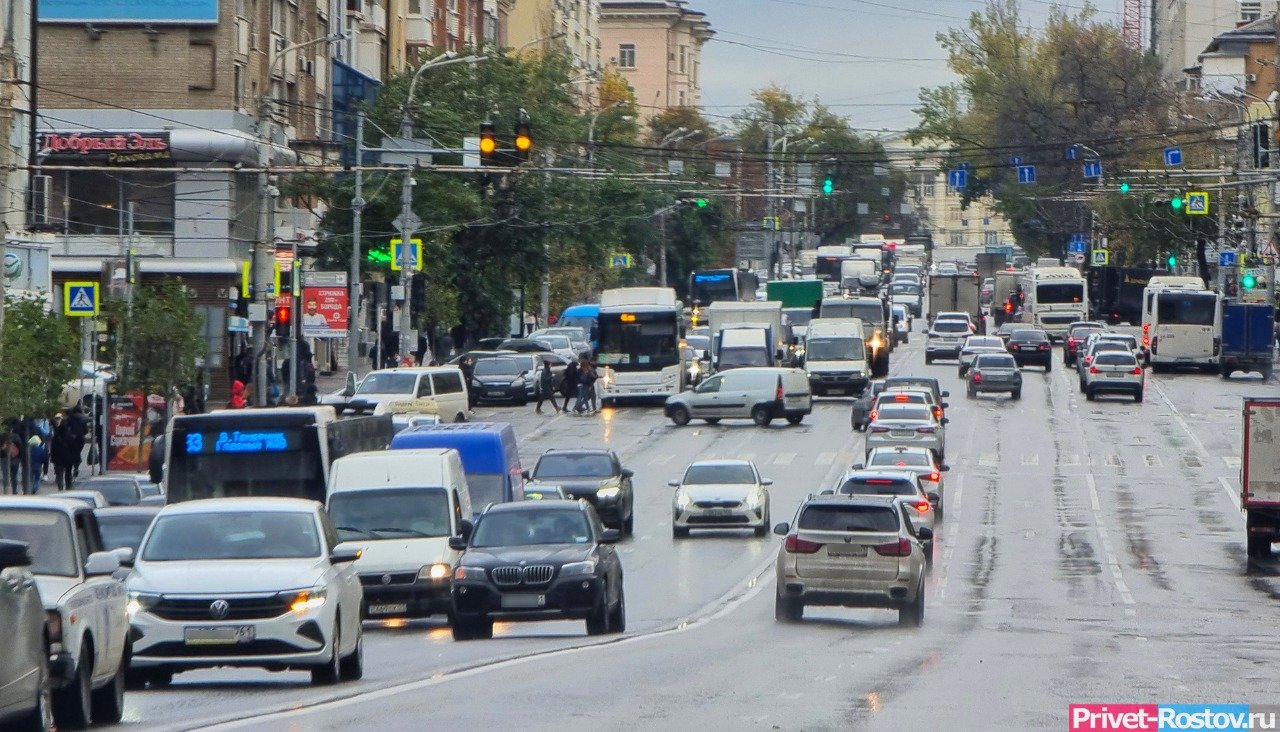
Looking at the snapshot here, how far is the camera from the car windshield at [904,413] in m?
48.2

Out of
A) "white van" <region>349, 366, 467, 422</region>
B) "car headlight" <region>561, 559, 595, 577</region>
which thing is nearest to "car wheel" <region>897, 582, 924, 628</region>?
"car headlight" <region>561, 559, 595, 577</region>

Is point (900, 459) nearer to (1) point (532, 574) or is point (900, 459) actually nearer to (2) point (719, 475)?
(2) point (719, 475)

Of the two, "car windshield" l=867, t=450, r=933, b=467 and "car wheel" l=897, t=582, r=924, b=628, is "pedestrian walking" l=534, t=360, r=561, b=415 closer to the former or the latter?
"car windshield" l=867, t=450, r=933, b=467

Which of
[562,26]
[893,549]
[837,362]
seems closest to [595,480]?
[893,549]

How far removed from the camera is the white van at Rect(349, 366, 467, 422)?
50625mm

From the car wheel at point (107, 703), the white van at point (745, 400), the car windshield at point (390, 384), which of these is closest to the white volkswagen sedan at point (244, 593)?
the car wheel at point (107, 703)

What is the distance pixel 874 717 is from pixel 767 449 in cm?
3775

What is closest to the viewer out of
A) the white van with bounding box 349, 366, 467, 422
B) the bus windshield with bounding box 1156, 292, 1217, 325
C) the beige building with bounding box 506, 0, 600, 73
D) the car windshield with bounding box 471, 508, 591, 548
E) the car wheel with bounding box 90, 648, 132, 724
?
the car wheel with bounding box 90, 648, 132, 724

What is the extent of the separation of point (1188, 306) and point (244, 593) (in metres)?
61.1

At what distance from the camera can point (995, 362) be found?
6531cm

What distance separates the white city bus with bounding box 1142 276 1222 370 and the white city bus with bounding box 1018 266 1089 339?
12.7 metres

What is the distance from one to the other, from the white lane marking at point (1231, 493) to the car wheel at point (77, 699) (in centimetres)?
3150

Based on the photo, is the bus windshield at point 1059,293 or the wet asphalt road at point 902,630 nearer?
the wet asphalt road at point 902,630

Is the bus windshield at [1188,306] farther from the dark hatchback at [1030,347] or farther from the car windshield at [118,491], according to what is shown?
the car windshield at [118,491]
